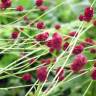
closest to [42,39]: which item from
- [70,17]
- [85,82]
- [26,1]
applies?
[85,82]

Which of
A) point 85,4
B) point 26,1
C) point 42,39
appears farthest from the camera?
point 26,1

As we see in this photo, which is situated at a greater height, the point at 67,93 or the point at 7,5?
the point at 7,5

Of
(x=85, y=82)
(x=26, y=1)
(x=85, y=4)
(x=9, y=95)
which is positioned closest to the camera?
(x=85, y=82)

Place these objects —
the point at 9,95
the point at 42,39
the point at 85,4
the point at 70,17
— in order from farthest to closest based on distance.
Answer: the point at 70,17
the point at 85,4
the point at 9,95
the point at 42,39

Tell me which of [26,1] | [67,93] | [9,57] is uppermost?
[26,1]

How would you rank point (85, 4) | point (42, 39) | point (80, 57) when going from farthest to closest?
point (85, 4) → point (42, 39) → point (80, 57)

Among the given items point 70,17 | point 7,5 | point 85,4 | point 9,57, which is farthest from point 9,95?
point 70,17

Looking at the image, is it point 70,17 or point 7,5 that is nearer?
point 7,5

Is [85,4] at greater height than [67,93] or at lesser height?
greater

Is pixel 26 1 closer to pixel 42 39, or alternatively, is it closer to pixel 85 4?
pixel 85 4

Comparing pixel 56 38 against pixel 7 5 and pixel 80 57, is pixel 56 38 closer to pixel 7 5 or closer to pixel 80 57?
pixel 80 57
